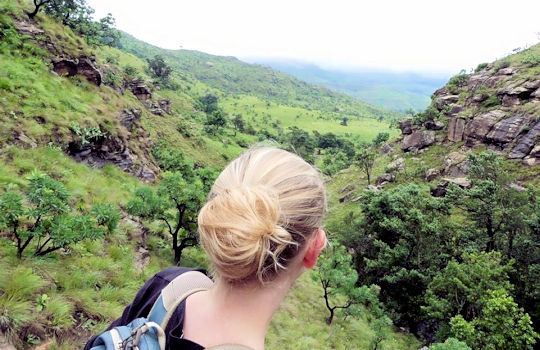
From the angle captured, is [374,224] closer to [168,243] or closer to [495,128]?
[168,243]

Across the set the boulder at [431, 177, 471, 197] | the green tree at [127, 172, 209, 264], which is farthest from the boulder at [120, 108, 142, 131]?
the boulder at [431, 177, 471, 197]

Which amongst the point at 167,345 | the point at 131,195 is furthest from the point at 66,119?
the point at 167,345

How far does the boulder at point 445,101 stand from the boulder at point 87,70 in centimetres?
4800

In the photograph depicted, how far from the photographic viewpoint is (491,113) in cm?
3553

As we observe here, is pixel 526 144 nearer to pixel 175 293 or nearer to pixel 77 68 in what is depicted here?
pixel 175 293

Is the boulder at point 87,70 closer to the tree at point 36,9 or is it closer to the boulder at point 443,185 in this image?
the tree at point 36,9

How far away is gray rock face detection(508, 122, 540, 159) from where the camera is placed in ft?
97.5

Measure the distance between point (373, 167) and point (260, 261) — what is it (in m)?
49.5

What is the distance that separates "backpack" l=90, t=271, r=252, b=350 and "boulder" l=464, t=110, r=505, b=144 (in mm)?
42795

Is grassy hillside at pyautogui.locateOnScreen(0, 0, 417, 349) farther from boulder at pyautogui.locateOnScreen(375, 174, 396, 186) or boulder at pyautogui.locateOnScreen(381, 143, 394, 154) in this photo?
boulder at pyautogui.locateOnScreen(381, 143, 394, 154)

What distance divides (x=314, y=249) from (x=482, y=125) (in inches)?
1687

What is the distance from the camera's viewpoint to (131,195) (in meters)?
13.3

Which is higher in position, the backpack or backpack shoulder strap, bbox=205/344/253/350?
backpack shoulder strap, bbox=205/344/253/350

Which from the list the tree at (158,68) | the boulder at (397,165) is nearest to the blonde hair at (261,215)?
the boulder at (397,165)
